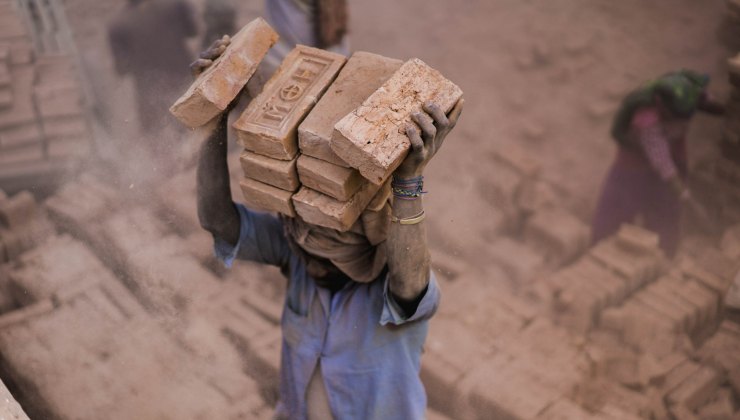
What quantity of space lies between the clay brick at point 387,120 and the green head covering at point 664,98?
3.27 meters

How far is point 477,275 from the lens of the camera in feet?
17.8

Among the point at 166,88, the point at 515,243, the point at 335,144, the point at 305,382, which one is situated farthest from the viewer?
the point at 166,88

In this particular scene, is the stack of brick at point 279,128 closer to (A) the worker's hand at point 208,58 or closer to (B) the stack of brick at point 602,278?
(A) the worker's hand at point 208,58

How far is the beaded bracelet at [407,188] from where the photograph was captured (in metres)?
2.51

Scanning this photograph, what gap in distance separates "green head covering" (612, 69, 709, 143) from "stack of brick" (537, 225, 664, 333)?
29.6 inches

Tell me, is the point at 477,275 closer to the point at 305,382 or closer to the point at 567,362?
the point at 567,362

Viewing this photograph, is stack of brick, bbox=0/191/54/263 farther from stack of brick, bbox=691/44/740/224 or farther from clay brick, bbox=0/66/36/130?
stack of brick, bbox=691/44/740/224

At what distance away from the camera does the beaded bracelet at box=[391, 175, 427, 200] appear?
2.51 meters

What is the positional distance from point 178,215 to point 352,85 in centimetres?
289

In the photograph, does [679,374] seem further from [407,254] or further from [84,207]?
[84,207]

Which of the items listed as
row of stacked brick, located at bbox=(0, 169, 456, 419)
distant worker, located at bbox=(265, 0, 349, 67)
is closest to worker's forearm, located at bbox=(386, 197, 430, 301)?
row of stacked brick, located at bbox=(0, 169, 456, 419)

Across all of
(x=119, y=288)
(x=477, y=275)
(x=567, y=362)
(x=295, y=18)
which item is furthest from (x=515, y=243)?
(x=119, y=288)

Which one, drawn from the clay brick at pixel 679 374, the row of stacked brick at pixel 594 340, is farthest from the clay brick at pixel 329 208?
the clay brick at pixel 679 374

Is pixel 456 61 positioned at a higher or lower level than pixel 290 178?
lower
